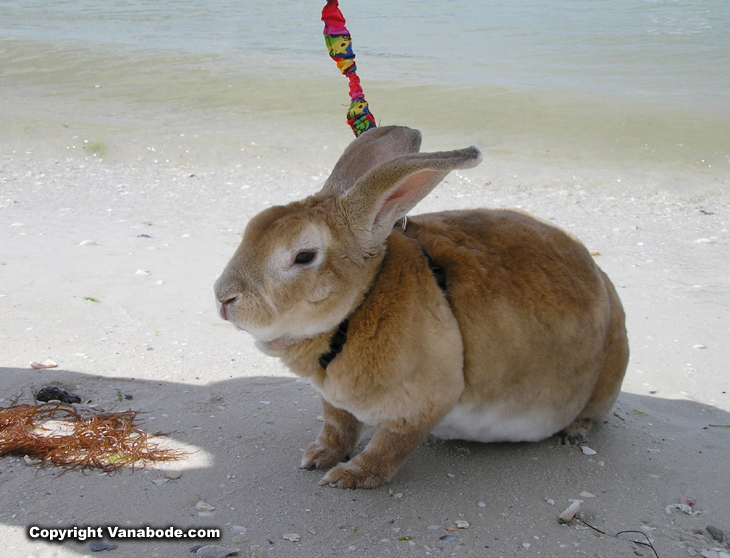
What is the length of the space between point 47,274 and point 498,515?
12.9 feet

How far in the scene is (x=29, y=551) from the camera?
261 centimetres

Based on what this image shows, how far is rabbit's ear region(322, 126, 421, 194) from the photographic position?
352 centimetres

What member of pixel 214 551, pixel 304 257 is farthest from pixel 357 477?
pixel 304 257

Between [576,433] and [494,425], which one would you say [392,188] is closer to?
[494,425]

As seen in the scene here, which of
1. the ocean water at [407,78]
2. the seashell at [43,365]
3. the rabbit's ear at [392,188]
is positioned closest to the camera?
the rabbit's ear at [392,188]

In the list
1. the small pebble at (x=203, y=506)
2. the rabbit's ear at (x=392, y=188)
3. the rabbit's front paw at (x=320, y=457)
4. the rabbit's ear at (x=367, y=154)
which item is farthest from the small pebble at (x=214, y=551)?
the rabbit's ear at (x=367, y=154)

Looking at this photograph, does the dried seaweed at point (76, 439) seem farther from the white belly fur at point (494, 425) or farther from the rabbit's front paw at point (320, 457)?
the white belly fur at point (494, 425)

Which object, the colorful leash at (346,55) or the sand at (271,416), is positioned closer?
the sand at (271,416)

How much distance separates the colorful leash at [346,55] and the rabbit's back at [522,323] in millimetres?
721

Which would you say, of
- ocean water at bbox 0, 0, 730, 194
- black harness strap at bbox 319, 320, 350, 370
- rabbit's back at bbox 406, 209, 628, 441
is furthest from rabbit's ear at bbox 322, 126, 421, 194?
ocean water at bbox 0, 0, 730, 194

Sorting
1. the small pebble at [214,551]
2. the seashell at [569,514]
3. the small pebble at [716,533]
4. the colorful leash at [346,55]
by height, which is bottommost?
the small pebble at [716,533]

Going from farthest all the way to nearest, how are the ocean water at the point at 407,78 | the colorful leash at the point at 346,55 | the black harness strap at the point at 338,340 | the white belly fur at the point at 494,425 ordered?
the ocean water at the point at 407,78, the colorful leash at the point at 346,55, the white belly fur at the point at 494,425, the black harness strap at the point at 338,340

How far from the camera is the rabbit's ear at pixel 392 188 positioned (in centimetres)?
280

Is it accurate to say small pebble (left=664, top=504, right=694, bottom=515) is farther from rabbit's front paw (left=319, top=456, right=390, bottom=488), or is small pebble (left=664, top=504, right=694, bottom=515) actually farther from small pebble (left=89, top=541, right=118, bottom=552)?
small pebble (left=89, top=541, right=118, bottom=552)
